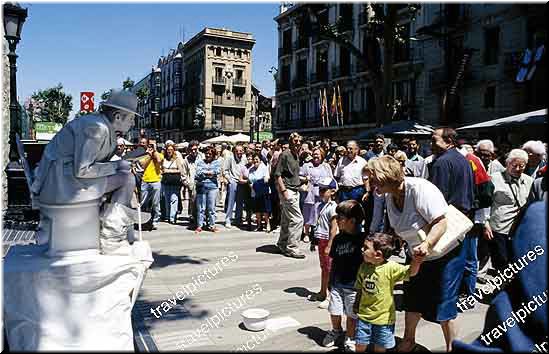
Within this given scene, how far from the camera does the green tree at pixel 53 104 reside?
166 feet

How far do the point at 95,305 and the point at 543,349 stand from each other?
2690mm

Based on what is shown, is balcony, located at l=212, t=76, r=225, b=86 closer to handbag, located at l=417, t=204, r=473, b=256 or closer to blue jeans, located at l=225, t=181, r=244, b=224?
blue jeans, located at l=225, t=181, r=244, b=224

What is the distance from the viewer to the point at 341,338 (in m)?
4.04

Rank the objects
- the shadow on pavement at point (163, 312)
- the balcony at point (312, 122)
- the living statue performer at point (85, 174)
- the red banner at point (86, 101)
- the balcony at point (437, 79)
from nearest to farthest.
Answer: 1. the living statue performer at point (85, 174)
2. the shadow on pavement at point (163, 312)
3. the red banner at point (86, 101)
4. the balcony at point (437, 79)
5. the balcony at point (312, 122)

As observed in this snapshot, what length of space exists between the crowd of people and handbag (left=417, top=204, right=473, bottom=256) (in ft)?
0.12

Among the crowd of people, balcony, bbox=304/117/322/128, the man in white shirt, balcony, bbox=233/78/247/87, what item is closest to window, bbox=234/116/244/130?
balcony, bbox=233/78/247/87

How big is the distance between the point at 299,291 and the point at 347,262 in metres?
1.85

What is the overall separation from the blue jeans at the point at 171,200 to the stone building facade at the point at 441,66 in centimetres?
848

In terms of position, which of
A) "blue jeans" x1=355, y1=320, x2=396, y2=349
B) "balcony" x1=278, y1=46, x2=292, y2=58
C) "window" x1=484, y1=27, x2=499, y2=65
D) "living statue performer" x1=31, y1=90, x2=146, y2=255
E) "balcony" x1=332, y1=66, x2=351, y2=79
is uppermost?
"balcony" x1=278, y1=46, x2=292, y2=58

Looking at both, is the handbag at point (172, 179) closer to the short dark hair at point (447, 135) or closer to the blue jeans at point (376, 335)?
the short dark hair at point (447, 135)

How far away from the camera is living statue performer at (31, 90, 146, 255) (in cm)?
316

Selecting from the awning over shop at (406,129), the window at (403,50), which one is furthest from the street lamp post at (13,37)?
the window at (403,50)

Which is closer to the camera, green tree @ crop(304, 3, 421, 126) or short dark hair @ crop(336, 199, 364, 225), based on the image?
short dark hair @ crop(336, 199, 364, 225)

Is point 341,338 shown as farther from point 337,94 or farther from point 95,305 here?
point 337,94
